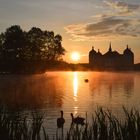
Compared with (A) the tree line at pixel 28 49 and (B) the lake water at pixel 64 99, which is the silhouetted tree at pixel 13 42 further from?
(B) the lake water at pixel 64 99

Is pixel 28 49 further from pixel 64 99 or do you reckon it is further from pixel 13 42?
pixel 64 99

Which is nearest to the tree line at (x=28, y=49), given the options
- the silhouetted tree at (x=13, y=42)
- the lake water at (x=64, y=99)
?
the silhouetted tree at (x=13, y=42)

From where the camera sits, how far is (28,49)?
441 feet

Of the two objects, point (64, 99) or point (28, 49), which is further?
point (28, 49)

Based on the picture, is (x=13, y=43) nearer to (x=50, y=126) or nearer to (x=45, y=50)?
(x=45, y=50)

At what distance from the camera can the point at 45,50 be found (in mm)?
147125

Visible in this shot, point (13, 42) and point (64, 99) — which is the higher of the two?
point (13, 42)

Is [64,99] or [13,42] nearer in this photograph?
[64,99]

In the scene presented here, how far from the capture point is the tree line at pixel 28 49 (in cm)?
12738

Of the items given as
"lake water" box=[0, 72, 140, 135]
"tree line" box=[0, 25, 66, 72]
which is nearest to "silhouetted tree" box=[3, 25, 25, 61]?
"tree line" box=[0, 25, 66, 72]

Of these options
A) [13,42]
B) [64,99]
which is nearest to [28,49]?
[13,42]

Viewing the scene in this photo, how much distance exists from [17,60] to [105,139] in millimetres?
116591

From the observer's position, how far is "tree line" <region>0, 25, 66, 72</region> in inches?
5015

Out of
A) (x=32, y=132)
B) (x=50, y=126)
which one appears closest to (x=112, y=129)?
(x=32, y=132)
